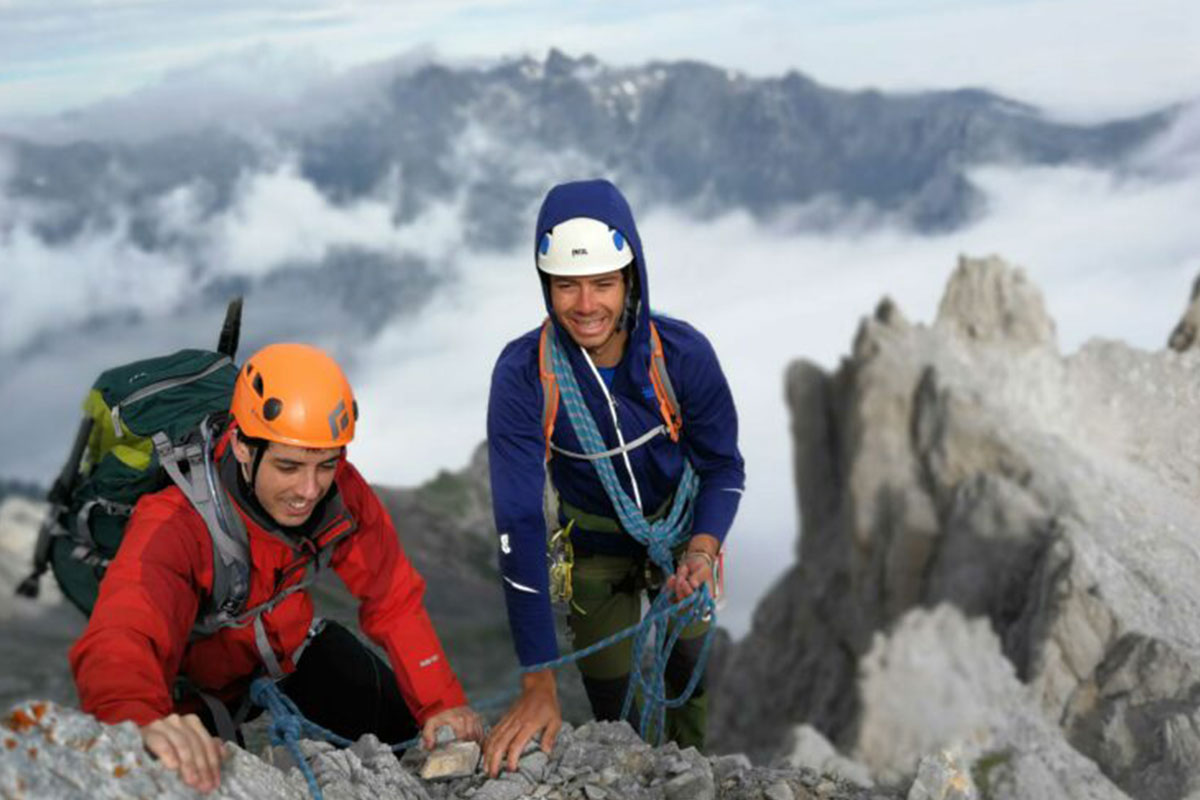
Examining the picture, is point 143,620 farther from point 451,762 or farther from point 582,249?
point 582,249

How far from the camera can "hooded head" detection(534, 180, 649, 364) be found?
22.2 feet

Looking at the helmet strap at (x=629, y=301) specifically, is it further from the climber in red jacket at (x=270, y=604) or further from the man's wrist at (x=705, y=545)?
the climber in red jacket at (x=270, y=604)

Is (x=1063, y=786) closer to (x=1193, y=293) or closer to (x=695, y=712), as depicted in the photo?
(x=695, y=712)

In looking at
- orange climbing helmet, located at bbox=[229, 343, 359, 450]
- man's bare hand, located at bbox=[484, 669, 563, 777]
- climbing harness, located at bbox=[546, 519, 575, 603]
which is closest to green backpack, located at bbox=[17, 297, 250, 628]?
orange climbing helmet, located at bbox=[229, 343, 359, 450]

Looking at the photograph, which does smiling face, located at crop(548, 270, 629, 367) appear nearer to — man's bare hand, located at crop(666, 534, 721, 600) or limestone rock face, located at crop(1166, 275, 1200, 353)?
man's bare hand, located at crop(666, 534, 721, 600)

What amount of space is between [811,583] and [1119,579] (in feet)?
A: 119

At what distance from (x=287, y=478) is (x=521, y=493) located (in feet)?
5.03

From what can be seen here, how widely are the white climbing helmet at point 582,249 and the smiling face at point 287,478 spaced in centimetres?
173

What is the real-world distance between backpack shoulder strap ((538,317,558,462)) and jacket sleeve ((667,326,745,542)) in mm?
802

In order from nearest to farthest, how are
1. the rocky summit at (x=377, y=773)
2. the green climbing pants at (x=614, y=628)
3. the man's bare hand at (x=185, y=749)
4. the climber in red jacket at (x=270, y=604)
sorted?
the rocky summit at (x=377, y=773), the man's bare hand at (x=185, y=749), the climber in red jacket at (x=270, y=604), the green climbing pants at (x=614, y=628)

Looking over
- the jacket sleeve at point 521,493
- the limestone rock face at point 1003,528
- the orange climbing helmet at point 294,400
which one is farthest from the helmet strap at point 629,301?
the limestone rock face at point 1003,528

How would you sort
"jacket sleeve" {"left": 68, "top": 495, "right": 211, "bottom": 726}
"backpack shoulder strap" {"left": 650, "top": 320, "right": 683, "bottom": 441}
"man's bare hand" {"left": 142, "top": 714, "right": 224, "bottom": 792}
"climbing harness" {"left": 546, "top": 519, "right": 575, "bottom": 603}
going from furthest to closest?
"climbing harness" {"left": 546, "top": 519, "right": 575, "bottom": 603} → "backpack shoulder strap" {"left": 650, "top": 320, "right": 683, "bottom": 441} → "jacket sleeve" {"left": 68, "top": 495, "right": 211, "bottom": 726} → "man's bare hand" {"left": 142, "top": 714, "right": 224, "bottom": 792}

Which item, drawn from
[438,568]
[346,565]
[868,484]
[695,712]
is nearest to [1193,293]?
[868,484]

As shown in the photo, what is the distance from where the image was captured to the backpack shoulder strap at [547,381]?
7.07 m
